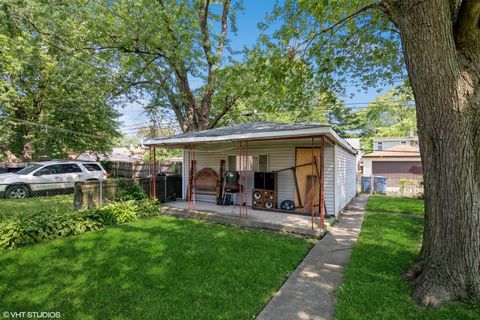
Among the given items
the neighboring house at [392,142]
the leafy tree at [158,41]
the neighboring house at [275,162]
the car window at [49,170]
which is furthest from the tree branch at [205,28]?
the neighboring house at [392,142]

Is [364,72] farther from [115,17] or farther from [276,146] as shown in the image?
[115,17]

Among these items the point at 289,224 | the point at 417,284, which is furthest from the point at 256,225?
the point at 417,284

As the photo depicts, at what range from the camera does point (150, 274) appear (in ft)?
12.2

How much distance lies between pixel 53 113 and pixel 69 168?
5.69 meters

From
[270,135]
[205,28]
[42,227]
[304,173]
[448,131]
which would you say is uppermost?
[205,28]

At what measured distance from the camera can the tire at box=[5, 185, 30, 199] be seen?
32.5 ft

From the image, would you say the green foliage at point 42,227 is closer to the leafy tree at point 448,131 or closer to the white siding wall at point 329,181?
the white siding wall at point 329,181

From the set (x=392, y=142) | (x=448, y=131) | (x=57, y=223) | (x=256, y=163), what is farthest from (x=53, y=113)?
(x=392, y=142)

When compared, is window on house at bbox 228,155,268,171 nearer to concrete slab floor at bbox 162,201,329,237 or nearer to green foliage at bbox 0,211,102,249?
concrete slab floor at bbox 162,201,329,237

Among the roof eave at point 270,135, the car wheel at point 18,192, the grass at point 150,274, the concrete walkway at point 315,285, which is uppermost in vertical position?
the roof eave at point 270,135

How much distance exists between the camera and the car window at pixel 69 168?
11.3 metres

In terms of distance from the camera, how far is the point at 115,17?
10.1 metres

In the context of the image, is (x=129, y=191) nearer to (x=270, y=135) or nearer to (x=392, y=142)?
(x=270, y=135)

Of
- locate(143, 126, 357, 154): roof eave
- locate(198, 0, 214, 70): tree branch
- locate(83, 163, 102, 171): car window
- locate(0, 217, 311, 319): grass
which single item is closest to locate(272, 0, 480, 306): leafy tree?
locate(0, 217, 311, 319): grass
